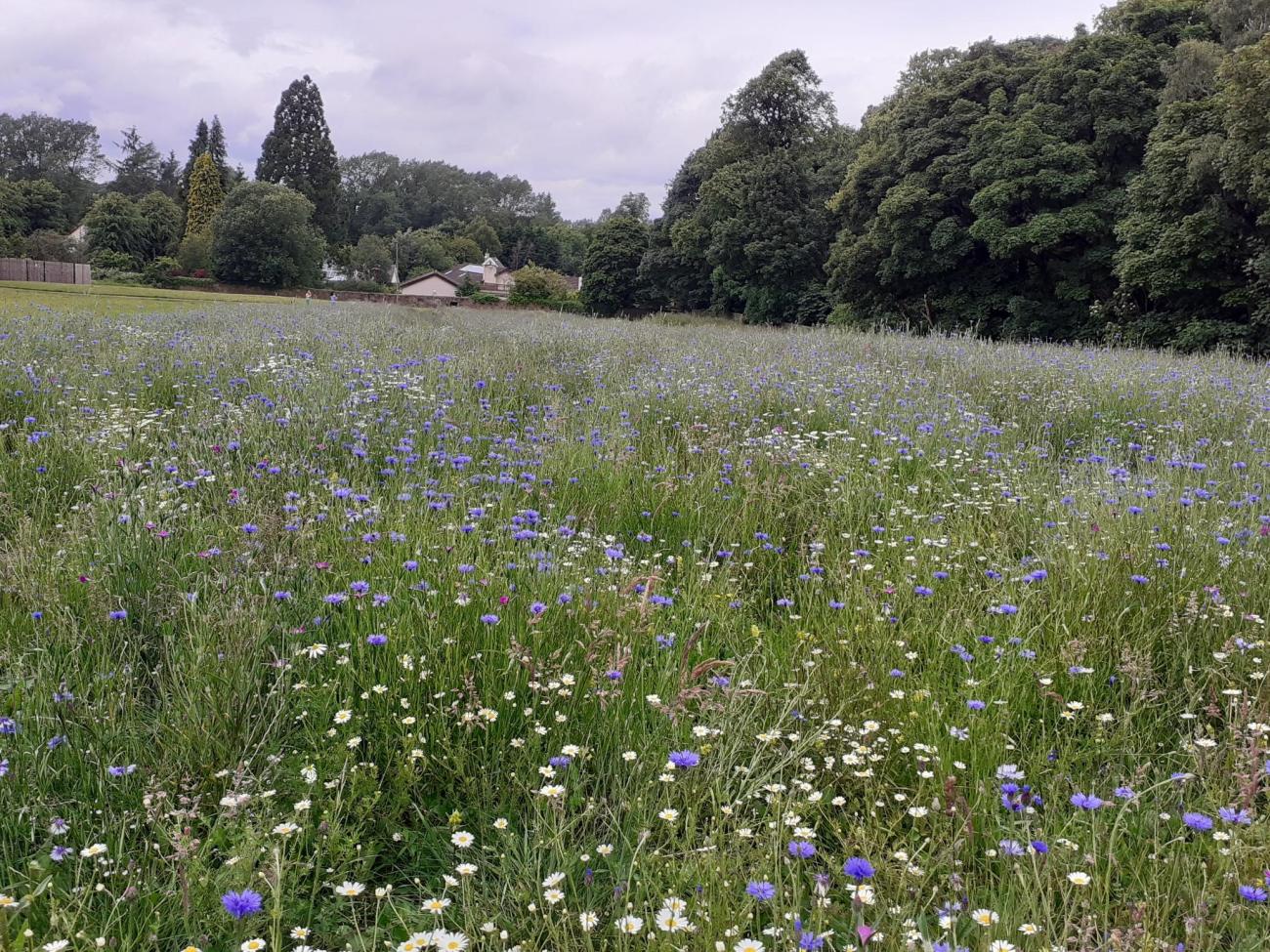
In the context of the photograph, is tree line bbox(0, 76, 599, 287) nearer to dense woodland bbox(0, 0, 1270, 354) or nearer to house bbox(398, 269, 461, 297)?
house bbox(398, 269, 461, 297)

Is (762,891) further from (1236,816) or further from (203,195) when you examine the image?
(203,195)

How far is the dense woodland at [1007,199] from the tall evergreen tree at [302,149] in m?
30.4

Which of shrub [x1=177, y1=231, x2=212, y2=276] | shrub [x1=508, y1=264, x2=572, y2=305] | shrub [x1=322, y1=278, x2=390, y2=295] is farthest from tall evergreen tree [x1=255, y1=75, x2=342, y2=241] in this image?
shrub [x1=508, y1=264, x2=572, y2=305]

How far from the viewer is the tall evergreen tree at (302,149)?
61.8 meters

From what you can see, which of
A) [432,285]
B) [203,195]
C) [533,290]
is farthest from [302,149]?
[533,290]

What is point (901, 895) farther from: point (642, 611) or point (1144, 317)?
point (1144, 317)

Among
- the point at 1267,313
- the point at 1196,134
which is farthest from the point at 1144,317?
the point at 1196,134

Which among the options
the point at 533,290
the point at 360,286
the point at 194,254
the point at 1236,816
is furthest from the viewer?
the point at 360,286

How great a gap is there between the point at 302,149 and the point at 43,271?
2856cm

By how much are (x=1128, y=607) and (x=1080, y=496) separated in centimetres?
128

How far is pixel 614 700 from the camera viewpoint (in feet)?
7.13

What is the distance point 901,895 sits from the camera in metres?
1.57

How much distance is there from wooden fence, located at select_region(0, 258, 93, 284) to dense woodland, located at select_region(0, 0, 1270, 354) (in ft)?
88.9

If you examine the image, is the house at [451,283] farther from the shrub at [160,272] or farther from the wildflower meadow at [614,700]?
the wildflower meadow at [614,700]
